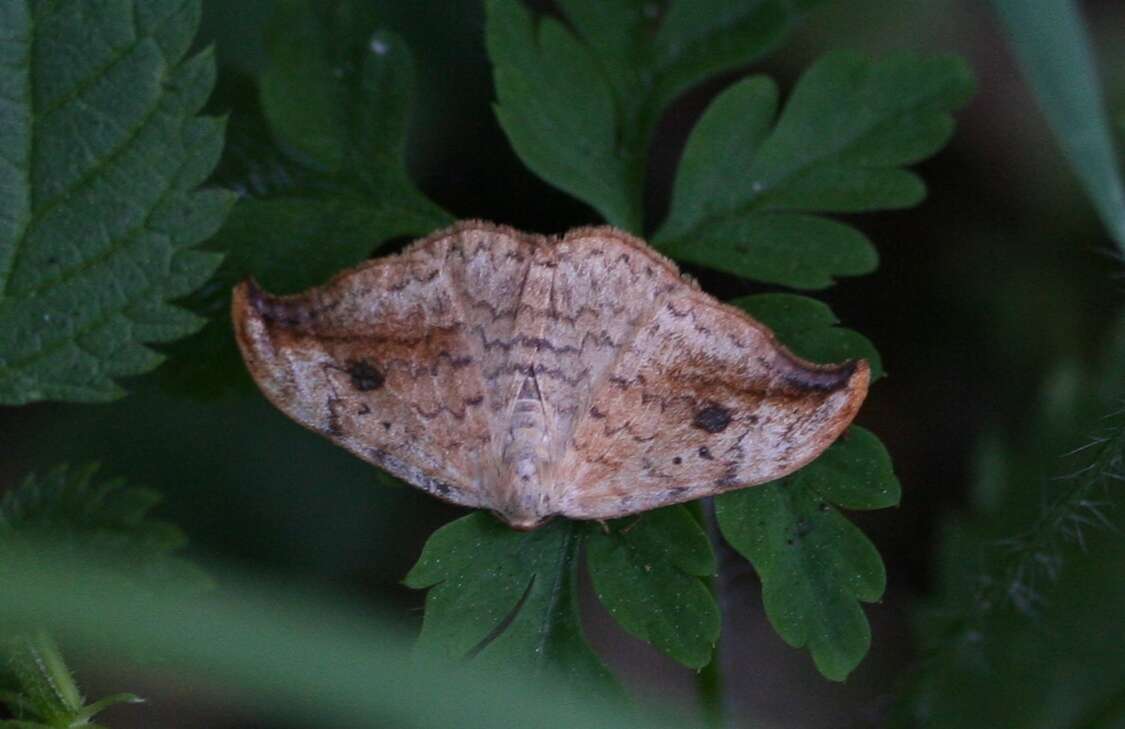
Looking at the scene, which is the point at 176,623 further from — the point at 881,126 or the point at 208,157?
the point at 881,126

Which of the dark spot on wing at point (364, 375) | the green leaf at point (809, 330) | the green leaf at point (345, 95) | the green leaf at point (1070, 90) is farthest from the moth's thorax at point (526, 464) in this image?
the green leaf at point (1070, 90)

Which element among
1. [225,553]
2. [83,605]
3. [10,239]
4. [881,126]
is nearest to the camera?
[83,605]

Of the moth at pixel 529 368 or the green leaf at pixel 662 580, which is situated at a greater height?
the moth at pixel 529 368

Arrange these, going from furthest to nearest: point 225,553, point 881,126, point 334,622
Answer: point 225,553, point 881,126, point 334,622

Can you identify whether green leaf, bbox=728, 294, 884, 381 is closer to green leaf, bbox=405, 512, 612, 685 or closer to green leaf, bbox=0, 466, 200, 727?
green leaf, bbox=405, 512, 612, 685

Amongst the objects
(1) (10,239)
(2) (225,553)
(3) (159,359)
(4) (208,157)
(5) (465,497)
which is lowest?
(2) (225,553)

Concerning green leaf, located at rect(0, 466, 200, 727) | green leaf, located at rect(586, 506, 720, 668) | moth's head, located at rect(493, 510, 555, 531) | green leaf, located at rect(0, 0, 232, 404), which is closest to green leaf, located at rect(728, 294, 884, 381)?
green leaf, located at rect(586, 506, 720, 668)

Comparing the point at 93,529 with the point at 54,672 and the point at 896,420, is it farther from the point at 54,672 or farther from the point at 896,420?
the point at 896,420

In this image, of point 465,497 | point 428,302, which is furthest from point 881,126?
point 465,497

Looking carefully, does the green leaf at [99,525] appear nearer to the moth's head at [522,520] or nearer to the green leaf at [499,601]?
the green leaf at [499,601]
